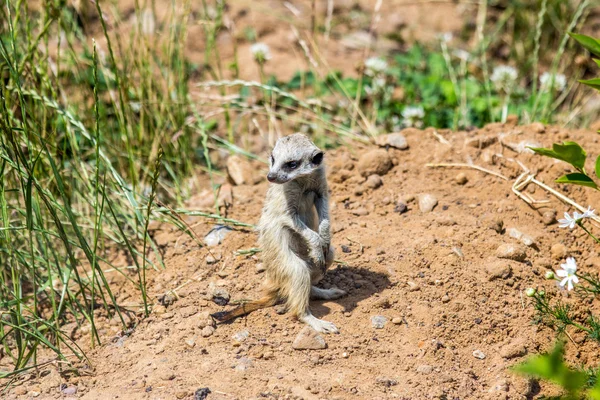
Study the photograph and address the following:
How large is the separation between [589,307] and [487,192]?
100cm

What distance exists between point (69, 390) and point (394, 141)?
101 inches

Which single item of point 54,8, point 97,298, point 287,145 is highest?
point 54,8

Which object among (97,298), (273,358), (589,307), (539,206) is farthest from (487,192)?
(97,298)

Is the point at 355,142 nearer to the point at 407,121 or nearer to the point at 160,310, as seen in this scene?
the point at 407,121

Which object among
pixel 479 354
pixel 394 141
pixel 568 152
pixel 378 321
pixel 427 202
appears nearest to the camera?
pixel 568 152

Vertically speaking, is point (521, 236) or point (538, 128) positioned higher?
point (538, 128)

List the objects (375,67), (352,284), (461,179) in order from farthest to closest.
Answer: (375,67) < (461,179) < (352,284)

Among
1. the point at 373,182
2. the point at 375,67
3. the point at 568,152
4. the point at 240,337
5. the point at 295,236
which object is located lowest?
the point at 240,337

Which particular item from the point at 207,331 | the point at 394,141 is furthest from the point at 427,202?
the point at 207,331

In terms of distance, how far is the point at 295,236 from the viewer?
341 centimetres

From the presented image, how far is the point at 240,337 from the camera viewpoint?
314cm

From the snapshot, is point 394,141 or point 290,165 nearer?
point 290,165

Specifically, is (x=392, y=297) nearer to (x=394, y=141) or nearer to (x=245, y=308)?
(x=245, y=308)

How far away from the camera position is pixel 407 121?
531 centimetres
